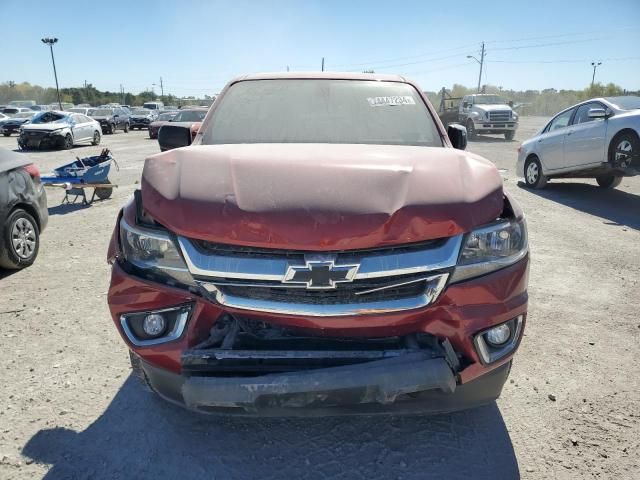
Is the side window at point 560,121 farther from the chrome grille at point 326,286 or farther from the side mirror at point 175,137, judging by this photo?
Answer: the chrome grille at point 326,286

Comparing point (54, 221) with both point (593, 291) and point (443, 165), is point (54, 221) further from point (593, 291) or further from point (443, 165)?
point (593, 291)

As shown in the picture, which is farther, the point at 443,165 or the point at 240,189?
the point at 443,165

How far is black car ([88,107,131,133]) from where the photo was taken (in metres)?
31.1

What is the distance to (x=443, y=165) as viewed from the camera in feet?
7.89

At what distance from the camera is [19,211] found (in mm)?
5043

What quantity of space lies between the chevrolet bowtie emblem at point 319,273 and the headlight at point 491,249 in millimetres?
466

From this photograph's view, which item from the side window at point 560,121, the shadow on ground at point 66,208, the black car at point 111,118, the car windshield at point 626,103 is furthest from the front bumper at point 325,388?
the black car at point 111,118

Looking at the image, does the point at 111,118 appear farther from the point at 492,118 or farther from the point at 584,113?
the point at 584,113

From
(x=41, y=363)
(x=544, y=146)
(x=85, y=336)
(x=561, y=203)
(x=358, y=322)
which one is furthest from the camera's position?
(x=544, y=146)

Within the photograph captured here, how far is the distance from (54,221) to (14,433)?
5723 millimetres

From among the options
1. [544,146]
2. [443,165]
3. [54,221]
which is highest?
[443,165]

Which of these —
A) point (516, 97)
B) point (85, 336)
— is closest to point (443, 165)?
point (85, 336)

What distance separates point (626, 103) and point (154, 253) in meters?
9.56

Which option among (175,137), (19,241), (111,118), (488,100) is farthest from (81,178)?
(111,118)
